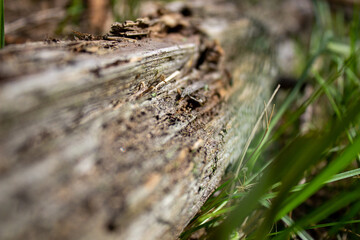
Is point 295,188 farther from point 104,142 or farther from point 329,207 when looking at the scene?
point 104,142

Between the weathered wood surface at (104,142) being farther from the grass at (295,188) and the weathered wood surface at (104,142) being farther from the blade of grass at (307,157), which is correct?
the blade of grass at (307,157)

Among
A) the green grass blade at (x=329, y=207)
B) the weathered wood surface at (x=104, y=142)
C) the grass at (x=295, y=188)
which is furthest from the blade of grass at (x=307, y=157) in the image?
the weathered wood surface at (x=104, y=142)

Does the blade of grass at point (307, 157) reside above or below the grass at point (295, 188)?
above

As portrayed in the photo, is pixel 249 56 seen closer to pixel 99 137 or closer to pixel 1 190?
pixel 99 137

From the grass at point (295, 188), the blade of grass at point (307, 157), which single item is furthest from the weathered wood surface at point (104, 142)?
the blade of grass at point (307, 157)

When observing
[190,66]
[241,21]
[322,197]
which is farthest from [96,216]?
[241,21]

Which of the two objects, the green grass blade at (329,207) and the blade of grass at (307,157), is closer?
the blade of grass at (307,157)

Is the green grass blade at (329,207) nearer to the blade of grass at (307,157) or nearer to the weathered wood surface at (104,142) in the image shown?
the blade of grass at (307,157)

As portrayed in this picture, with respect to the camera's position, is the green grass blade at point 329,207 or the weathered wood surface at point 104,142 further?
the green grass blade at point 329,207

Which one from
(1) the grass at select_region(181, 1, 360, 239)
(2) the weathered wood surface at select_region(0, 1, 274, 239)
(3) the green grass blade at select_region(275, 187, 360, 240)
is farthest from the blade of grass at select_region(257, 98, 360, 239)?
(2) the weathered wood surface at select_region(0, 1, 274, 239)
